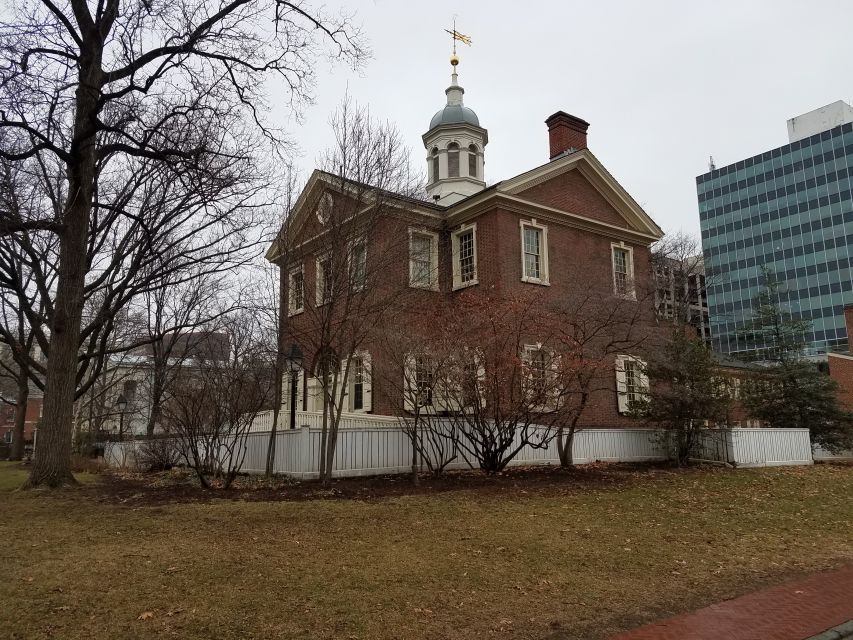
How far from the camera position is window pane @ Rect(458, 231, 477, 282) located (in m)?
19.8

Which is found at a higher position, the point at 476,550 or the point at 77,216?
the point at 77,216

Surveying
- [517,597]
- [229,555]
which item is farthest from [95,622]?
[517,597]

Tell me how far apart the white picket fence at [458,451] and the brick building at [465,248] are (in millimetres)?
1212

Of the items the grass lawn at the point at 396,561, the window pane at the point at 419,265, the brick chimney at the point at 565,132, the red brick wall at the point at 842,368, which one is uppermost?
the brick chimney at the point at 565,132

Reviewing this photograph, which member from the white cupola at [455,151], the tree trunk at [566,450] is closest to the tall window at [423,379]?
the tree trunk at [566,450]

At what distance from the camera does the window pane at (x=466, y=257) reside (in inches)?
779

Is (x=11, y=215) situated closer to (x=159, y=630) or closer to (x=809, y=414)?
(x=159, y=630)

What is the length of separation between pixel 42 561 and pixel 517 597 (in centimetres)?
478

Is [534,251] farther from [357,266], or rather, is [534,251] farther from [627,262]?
[357,266]

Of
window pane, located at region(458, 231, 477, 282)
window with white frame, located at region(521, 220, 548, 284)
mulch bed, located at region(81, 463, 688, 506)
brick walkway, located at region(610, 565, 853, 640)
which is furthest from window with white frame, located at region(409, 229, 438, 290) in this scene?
brick walkway, located at region(610, 565, 853, 640)

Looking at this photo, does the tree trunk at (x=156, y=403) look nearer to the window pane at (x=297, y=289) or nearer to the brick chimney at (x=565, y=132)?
the window pane at (x=297, y=289)

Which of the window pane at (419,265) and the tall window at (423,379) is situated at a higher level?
the window pane at (419,265)

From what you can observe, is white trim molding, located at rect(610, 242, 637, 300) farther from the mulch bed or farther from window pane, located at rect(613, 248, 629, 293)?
the mulch bed

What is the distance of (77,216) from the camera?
41.5 feet
